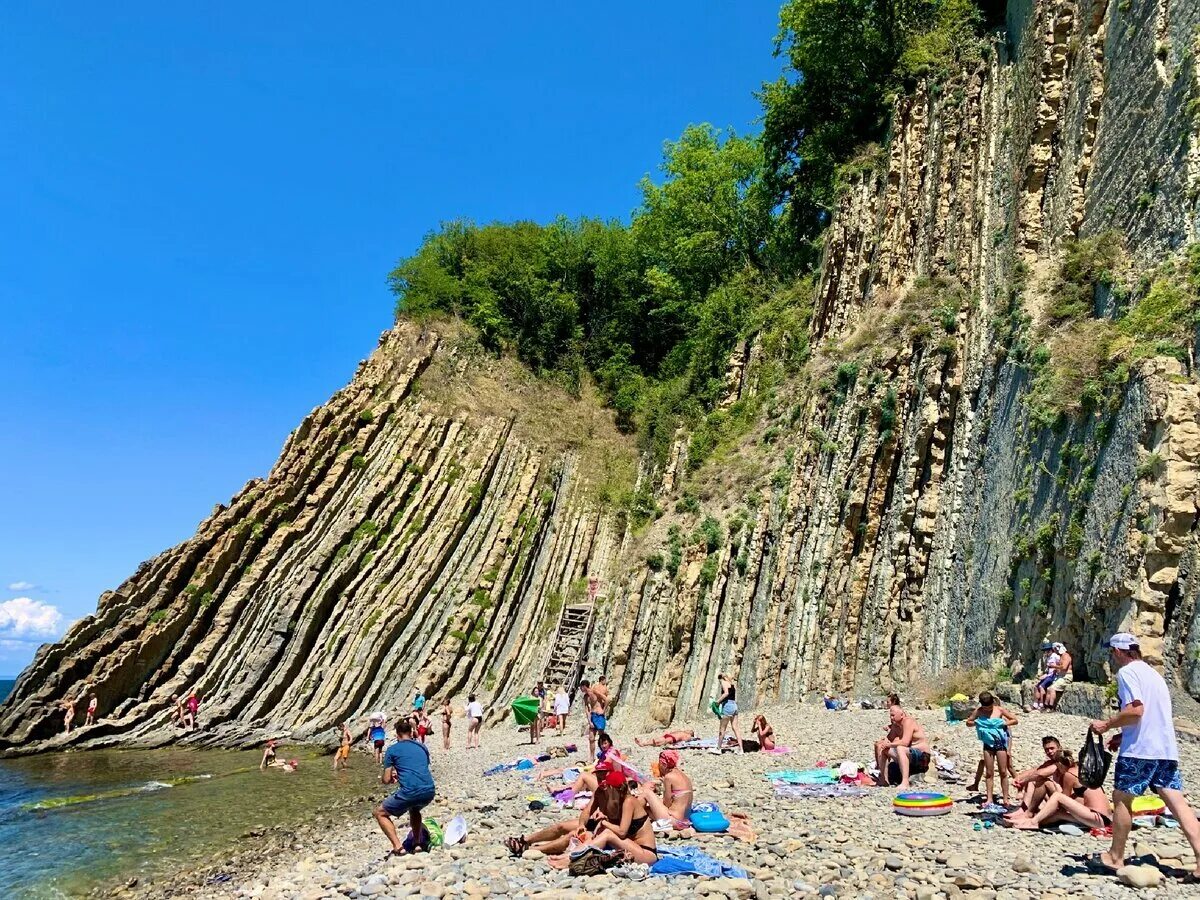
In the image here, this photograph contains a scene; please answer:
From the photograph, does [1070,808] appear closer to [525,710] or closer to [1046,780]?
[1046,780]

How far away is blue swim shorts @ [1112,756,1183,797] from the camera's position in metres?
5.48

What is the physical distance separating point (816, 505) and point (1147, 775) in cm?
1319

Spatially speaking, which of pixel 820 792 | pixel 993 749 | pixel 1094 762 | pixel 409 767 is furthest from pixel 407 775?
pixel 1094 762

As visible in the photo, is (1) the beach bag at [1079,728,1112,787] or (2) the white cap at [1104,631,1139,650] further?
(1) the beach bag at [1079,728,1112,787]

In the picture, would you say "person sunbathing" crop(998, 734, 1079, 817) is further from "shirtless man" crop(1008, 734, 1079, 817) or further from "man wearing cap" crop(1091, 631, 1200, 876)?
"man wearing cap" crop(1091, 631, 1200, 876)

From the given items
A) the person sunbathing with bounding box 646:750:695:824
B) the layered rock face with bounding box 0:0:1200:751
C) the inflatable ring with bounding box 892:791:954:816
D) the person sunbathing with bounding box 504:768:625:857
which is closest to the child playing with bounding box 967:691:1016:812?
the inflatable ring with bounding box 892:791:954:816

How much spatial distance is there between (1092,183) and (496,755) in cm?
1666

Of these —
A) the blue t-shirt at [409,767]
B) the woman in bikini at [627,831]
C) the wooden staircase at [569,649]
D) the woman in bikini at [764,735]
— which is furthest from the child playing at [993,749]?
the wooden staircase at [569,649]

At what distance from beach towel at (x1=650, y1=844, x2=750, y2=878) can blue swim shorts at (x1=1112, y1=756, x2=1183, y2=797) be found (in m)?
2.79

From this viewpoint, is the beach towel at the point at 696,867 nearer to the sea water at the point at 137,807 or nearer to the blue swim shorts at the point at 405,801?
the blue swim shorts at the point at 405,801

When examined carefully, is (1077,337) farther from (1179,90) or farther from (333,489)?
(333,489)

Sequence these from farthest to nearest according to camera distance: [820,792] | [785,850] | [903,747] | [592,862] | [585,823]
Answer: [820,792], [903,747], [585,823], [785,850], [592,862]

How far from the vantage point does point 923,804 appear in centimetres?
829

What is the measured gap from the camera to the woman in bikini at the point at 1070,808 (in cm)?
688
